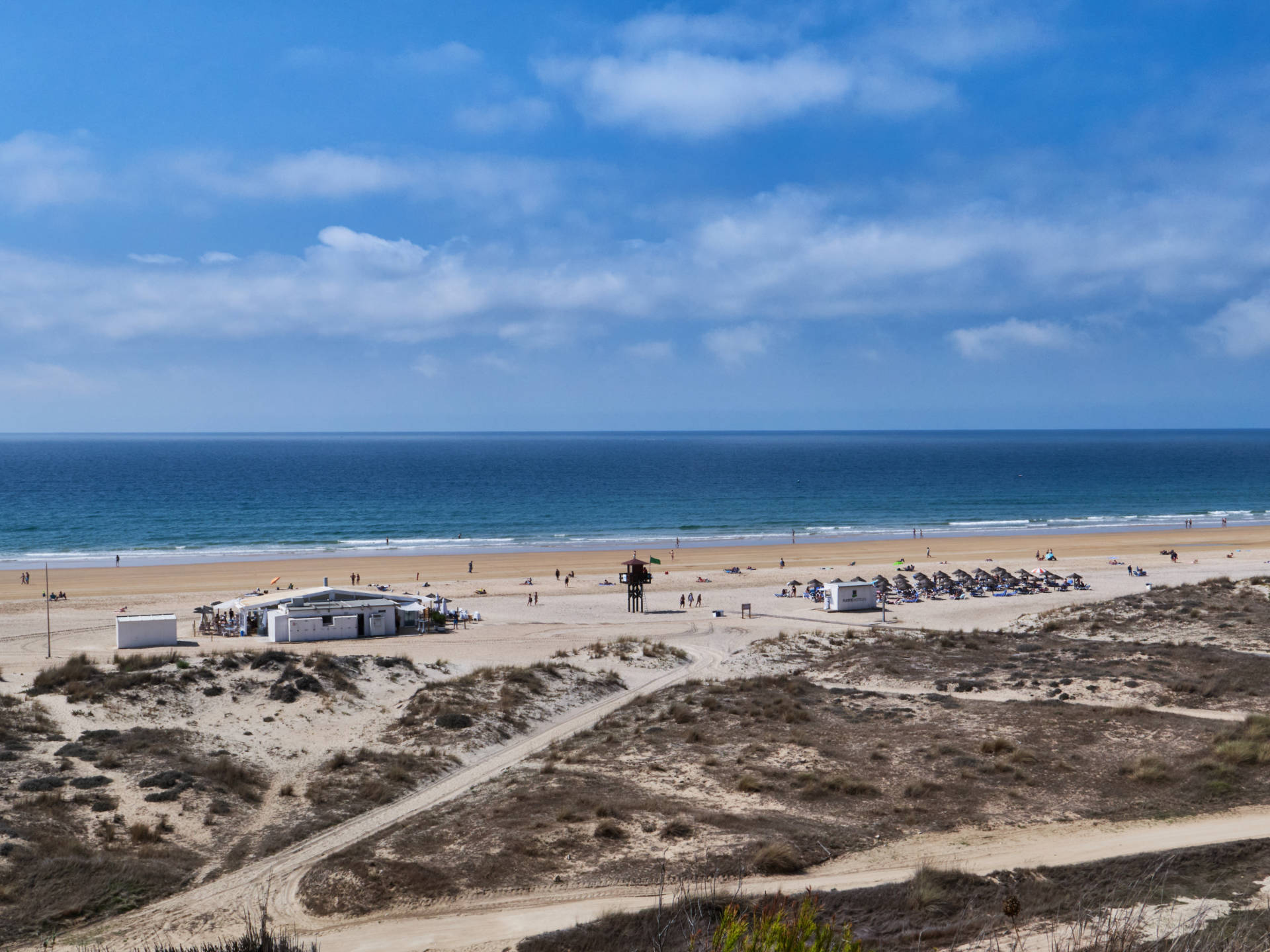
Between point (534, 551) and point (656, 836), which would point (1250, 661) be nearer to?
point (656, 836)

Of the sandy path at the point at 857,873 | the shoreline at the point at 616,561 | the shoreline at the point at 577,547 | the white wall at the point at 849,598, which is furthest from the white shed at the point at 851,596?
the shoreline at the point at 577,547

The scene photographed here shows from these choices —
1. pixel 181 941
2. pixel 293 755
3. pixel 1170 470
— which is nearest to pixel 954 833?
pixel 181 941

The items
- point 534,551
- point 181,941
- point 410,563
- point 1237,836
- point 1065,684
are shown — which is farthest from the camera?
point 534,551

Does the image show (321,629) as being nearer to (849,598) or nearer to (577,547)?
(849,598)

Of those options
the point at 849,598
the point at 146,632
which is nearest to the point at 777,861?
the point at 146,632

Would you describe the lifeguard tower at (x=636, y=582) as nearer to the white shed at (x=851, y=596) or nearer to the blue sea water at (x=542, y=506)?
the white shed at (x=851, y=596)

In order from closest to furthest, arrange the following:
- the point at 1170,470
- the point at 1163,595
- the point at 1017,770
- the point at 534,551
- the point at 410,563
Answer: the point at 1017,770
the point at 1163,595
the point at 410,563
the point at 534,551
the point at 1170,470
